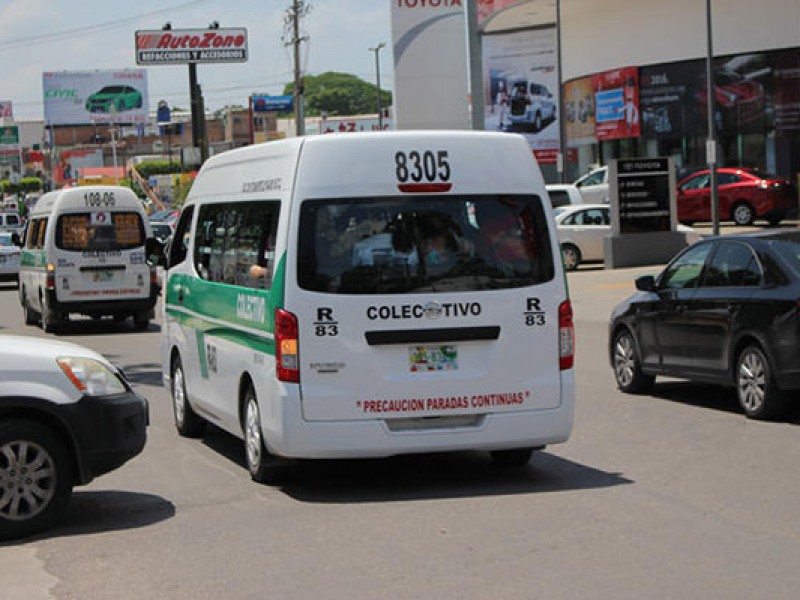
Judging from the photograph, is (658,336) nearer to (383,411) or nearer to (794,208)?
(383,411)

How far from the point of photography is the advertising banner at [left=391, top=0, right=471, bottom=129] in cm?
7150

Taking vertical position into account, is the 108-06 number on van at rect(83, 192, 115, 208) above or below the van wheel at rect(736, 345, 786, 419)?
above

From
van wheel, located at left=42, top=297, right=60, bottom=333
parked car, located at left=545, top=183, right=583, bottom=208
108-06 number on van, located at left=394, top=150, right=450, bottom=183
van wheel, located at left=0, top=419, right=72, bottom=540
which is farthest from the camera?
Result: parked car, located at left=545, top=183, right=583, bottom=208

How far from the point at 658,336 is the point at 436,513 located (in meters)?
5.75

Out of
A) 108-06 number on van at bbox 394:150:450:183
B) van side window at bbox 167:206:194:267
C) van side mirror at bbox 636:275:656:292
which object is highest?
108-06 number on van at bbox 394:150:450:183

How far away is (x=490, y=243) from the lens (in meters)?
9.55

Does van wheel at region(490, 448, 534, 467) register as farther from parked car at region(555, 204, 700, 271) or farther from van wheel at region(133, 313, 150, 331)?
parked car at region(555, 204, 700, 271)

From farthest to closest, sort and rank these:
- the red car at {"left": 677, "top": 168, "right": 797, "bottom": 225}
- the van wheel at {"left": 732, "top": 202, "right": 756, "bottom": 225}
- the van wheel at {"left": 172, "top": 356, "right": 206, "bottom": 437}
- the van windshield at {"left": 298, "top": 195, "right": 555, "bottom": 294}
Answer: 1. the van wheel at {"left": 732, "top": 202, "right": 756, "bottom": 225}
2. the red car at {"left": 677, "top": 168, "right": 797, "bottom": 225}
3. the van wheel at {"left": 172, "top": 356, "right": 206, "bottom": 437}
4. the van windshield at {"left": 298, "top": 195, "right": 555, "bottom": 294}

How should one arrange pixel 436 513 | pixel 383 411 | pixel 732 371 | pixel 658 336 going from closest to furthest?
Answer: pixel 436 513 → pixel 383 411 → pixel 732 371 → pixel 658 336

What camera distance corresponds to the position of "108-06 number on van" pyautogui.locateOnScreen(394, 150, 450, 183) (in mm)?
9461

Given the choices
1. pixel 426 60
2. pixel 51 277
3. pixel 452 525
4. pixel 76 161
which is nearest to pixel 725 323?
pixel 452 525

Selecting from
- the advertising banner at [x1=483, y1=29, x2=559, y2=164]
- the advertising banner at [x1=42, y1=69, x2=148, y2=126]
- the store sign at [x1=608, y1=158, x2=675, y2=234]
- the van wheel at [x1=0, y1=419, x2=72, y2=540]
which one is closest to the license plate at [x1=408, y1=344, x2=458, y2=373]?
the van wheel at [x1=0, y1=419, x2=72, y2=540]

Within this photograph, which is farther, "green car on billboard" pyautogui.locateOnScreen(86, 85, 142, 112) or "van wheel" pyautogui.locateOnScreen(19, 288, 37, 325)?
"green car on billboard" pyautogui.locateOnScreen(86, 85, 142, 112)

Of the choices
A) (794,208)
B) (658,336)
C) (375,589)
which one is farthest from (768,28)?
(375,589)
